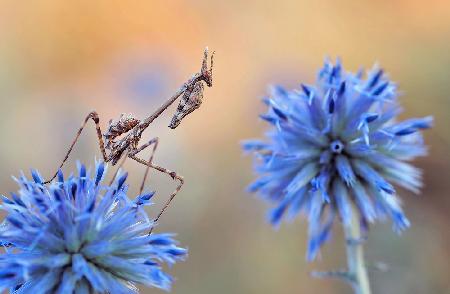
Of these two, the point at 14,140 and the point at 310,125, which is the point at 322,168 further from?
the point at 14,140

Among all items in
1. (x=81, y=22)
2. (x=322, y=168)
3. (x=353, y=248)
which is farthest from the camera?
(x=81, y=22)

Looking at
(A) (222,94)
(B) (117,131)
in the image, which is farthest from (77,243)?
(A) (222,94)

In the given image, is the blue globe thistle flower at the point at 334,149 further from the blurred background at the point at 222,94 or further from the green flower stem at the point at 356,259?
the blurred background at the point at 222,94

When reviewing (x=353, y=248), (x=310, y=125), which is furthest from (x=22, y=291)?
(x=310, y=125)

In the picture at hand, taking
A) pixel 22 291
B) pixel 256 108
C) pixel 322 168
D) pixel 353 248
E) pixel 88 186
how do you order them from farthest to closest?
pixel 256 108, pixel 322 168, pixel 353 248, pixel 88 186, pixel 22 291

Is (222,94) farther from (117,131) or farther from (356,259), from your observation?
(356,259)

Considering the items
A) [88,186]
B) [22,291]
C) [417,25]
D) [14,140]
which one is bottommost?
[22,291]

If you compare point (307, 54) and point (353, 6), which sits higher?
point (353, 6)
